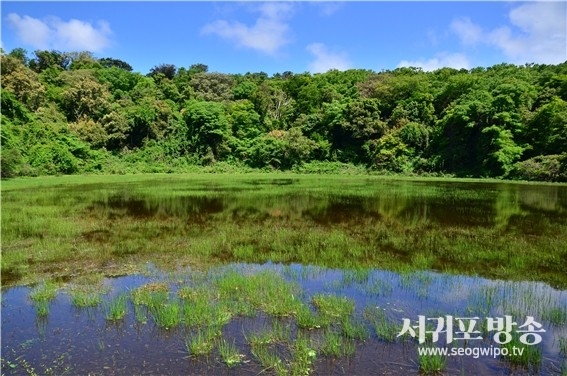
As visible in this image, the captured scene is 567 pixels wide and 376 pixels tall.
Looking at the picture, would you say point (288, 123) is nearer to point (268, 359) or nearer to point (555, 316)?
point (555, 316)

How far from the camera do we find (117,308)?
7398 mm

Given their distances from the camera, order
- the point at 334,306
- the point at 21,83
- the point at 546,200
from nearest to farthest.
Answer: the point at 334,306 < the point at 546,200 < the point at 21,83

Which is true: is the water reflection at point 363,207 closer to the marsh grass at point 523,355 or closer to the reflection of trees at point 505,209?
the reflection of trees at point 505,209

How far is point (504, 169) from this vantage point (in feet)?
139

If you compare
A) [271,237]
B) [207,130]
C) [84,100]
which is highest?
[84,100]

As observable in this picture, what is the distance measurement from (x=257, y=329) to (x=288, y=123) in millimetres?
59606

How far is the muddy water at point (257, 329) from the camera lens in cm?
555

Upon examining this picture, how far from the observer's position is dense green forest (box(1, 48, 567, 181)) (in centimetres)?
4322

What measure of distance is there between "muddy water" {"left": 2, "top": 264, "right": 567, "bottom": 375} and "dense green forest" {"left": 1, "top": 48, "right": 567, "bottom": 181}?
34260 millimetres

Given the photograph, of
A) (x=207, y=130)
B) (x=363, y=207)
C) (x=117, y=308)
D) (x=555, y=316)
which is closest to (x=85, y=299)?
(x=117, y=308)

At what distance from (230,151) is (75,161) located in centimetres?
1954

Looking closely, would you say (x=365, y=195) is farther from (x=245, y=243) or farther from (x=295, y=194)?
(x=245, y=243)

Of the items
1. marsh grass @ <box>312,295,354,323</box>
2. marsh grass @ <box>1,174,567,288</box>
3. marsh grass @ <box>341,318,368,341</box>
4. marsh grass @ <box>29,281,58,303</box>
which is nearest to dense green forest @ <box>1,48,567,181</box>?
marsh grass @ <box>1,174,567,288</box>

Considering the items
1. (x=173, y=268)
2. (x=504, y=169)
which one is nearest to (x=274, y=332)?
(x=173, y=268)
